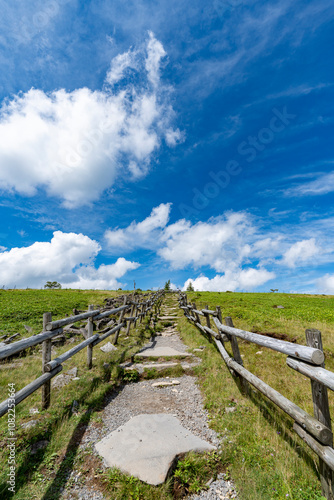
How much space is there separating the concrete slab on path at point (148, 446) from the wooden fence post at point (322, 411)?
1.58 metres

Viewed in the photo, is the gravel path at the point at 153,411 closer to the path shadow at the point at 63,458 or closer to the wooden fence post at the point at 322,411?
the path shadow at the point at 63,458

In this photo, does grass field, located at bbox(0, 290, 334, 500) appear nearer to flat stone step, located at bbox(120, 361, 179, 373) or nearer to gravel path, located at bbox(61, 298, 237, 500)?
gravel path, located at bbox(61, 298, 237, 500)

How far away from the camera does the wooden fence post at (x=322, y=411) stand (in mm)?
2726

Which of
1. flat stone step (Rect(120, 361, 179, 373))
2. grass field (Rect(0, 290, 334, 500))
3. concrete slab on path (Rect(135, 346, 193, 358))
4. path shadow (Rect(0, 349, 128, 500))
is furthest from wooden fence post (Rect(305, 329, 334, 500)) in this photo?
concrete slab on path (Rect(135, 346, 193, 358))

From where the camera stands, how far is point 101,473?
323 cm

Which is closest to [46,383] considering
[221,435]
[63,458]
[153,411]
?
[63,458]

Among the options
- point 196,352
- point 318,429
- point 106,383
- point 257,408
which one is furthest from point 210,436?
point 196,352

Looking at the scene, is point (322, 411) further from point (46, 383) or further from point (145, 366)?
point (145, 366)

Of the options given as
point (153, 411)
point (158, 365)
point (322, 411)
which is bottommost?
point (153, 411)

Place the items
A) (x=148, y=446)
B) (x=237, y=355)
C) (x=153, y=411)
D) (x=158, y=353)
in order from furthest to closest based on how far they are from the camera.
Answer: (x=158, y=353) < (x=237, y=355) < (x=153, y=411) < (x=148, y=446)

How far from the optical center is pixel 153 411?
16.3 ft

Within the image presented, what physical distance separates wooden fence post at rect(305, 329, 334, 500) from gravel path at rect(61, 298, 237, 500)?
3.84 feet

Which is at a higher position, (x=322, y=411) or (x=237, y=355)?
(x=322, y=411)

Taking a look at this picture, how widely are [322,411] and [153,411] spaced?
3.57 m
